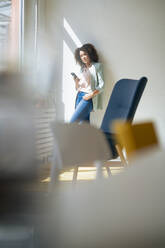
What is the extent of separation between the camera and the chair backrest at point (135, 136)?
16cm

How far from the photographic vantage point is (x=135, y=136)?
0.55 feet

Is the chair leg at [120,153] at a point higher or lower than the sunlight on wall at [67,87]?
lower

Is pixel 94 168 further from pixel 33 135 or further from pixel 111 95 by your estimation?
pixel 111 95

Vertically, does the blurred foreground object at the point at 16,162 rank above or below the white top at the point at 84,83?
below

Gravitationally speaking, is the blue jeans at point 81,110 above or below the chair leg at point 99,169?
above

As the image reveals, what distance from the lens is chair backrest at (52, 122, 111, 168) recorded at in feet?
0.52

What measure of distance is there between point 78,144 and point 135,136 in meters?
0.03

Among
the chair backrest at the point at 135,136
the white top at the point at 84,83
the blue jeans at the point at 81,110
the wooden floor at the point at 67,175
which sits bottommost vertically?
the wooden floor at the point at 67,175

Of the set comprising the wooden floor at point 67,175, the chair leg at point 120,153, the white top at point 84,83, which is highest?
the white top at point 84,83

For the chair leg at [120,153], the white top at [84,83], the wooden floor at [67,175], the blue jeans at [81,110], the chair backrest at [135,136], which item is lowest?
the wooden floor at [67,175]

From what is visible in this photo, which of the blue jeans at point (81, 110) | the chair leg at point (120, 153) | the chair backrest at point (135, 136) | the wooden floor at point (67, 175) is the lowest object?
the wooden floor at point (67, 175)

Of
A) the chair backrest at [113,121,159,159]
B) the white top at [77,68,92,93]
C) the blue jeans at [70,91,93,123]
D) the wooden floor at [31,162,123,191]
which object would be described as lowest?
the wooden floor at [31,162,123,191]

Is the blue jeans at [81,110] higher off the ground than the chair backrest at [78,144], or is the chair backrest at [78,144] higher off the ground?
the blue jeans at [81,110]

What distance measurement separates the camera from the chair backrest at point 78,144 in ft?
0.52
